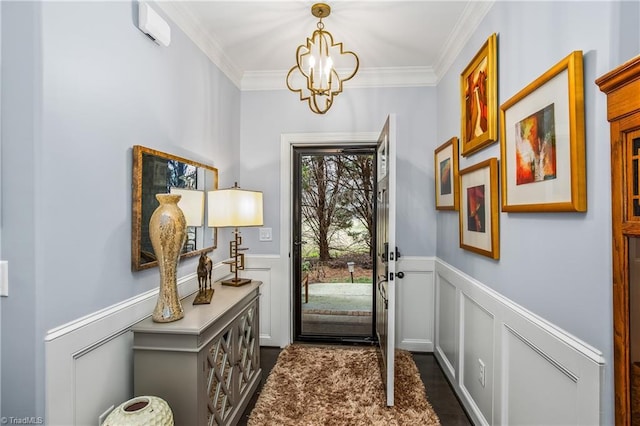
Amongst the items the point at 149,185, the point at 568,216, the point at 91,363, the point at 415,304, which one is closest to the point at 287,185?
the point at 149,185

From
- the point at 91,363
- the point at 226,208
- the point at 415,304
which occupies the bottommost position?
the point at 415,304

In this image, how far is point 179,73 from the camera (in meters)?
2.10

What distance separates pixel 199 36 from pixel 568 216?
8.20 ft

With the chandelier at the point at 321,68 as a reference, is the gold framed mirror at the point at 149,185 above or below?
below

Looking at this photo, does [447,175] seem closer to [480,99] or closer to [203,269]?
[480,99]

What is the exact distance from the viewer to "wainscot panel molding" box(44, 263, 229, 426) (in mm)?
1235

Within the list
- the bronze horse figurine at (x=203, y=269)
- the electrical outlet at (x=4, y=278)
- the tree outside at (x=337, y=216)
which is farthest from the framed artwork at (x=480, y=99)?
the electrical outlet at (x=4, y=278)

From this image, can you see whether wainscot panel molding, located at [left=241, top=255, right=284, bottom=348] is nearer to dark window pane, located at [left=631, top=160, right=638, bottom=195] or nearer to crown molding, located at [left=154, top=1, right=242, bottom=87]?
crown molding, located at [left=154, top=1, right=242, bottom=87]

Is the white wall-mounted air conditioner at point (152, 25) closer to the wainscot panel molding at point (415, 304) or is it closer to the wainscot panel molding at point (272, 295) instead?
the wainscot panel molding at point (272, 295)

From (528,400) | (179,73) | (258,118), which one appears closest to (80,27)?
(179,73)

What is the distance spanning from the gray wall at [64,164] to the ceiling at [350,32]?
67 centimetres

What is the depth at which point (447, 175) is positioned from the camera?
8.69 feet

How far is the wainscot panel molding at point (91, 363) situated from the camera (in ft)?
4.05

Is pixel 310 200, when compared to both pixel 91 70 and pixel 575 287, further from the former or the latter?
pixel 575 287
